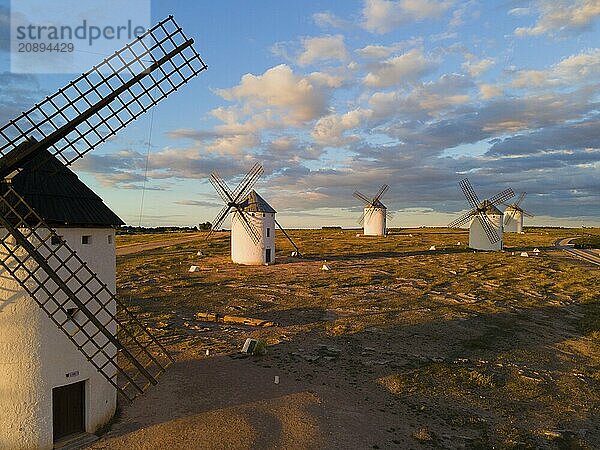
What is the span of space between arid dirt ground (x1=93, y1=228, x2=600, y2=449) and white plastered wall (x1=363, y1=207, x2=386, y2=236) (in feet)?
155

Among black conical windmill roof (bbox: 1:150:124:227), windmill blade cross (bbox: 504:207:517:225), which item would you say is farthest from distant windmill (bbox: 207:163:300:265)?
windmill blade cross (bbox: 504:207:517:225)

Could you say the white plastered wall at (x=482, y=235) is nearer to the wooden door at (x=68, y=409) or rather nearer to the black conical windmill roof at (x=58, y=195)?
the black conical windmill roof at (x=58, y=195)

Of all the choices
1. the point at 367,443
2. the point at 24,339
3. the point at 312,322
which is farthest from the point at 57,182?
the point at 312,322

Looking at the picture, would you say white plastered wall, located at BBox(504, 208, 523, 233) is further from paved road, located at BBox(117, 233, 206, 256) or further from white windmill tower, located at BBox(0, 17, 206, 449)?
white windmill tower, located at BBox(0, 17, 206, 449)

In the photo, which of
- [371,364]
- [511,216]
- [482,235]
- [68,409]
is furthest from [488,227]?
[68,409]

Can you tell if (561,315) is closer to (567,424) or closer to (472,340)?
(472,340)

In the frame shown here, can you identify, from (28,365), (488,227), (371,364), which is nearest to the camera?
(28,365)

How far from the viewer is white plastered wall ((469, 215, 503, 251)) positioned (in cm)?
6606

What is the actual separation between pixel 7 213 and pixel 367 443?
1313 centimetres

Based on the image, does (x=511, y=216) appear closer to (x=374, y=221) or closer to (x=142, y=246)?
(x=374, y=221)

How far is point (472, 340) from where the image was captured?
81.1ft

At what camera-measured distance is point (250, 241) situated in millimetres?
49094

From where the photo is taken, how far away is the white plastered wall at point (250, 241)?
160 feet

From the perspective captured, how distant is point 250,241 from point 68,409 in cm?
3565
